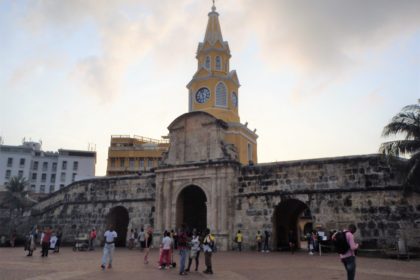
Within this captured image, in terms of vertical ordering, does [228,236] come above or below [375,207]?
below

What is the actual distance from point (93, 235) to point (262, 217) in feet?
36.2

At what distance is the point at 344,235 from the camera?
29.1 ft

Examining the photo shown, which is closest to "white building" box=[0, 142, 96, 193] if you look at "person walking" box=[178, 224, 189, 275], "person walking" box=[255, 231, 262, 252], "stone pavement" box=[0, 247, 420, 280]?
"person walking" box=[255, 231, 262, 252]

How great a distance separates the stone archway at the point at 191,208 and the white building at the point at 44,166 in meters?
55.0

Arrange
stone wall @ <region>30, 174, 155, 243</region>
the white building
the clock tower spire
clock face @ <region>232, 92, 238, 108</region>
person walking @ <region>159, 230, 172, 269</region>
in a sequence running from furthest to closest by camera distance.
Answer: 1. the white building
2. clock face @ <region>232, 92, 238, 108</region>
3. the clock tower spire
4. stone wall @ <region>30, 174, 155, 243</region>
5. person walking @ <region>159, 230, 172, 269</region>

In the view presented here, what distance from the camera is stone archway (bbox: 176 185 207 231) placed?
83.7 ft

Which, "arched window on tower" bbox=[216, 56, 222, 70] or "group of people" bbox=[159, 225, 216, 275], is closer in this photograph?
"group of people" bbox=[159, 225, 216, 275]

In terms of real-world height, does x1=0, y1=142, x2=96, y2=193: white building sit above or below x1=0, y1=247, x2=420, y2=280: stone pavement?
above

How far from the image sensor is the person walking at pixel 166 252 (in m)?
13.9

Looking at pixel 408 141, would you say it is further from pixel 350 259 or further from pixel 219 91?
pixel 219 91

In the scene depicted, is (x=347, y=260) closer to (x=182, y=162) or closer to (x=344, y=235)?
(x=344, y=235)

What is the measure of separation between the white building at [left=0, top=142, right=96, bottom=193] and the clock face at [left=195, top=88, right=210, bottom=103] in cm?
5181

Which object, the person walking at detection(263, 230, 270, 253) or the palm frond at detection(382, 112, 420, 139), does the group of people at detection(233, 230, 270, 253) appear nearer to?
the person walking at detection(263, 230, 270, 253)

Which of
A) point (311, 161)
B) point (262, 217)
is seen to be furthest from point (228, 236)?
point (311, 161)
